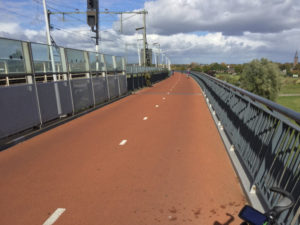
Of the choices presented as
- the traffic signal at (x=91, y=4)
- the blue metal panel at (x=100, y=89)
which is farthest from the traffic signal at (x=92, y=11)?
the blue metal panel at (x=100, y=89)

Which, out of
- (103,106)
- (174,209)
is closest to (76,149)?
(174,209)

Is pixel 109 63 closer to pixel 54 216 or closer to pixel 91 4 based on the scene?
pixel 91 4

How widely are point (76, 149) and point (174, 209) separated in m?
4.00

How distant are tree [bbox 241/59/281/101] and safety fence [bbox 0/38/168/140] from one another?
59.2 m

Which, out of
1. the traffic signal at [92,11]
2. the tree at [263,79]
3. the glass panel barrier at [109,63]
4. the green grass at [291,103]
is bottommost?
the green grass at [291,103]

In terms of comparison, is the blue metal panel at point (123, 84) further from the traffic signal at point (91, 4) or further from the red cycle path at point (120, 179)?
the red cycle path at point (120, 179)

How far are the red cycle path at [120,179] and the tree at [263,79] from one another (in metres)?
62.9

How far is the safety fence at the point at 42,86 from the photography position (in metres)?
7.44

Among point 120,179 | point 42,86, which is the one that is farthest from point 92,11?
point 120,179

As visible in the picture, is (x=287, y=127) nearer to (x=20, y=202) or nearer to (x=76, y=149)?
(x=20, y=202)

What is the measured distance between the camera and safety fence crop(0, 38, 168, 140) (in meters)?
7.44

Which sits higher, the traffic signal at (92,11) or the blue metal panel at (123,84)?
the traffic signal at (92,11)

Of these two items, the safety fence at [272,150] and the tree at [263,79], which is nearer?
the safety fence at [272,150]

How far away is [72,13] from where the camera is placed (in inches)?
949
